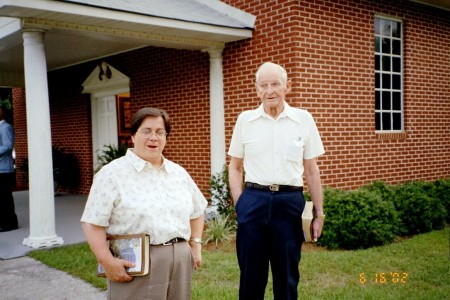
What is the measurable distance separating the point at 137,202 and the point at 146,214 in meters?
0.08

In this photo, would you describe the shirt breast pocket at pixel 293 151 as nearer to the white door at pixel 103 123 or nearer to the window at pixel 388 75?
the window at pixel 388 75

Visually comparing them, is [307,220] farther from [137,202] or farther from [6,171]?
[6,171]

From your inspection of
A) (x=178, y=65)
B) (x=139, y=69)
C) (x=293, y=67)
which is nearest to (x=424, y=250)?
(x=293, y=67)

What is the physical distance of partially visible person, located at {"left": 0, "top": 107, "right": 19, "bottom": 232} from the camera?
7152mm

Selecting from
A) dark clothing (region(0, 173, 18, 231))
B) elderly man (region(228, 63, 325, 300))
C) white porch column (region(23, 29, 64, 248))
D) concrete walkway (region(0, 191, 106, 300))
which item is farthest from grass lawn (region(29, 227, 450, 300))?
dark clothing (region(0, 173, 18, 231))

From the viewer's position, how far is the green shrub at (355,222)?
6.09m

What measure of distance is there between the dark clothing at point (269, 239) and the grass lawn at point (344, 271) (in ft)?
3.12

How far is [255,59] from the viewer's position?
296 inches

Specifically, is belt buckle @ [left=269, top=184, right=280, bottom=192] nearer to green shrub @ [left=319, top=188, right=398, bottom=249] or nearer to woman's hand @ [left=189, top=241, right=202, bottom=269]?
woman's hand @ [left=189, top=241, right=202, bottom=269]

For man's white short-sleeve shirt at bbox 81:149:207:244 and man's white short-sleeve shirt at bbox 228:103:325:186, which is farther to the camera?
man's white short-sleeve shirt at bbox 228:103:325:186

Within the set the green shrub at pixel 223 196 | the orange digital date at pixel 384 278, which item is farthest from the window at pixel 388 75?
the orange digital date at pixel 384 278

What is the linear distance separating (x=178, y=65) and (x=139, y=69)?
1342 millimetres

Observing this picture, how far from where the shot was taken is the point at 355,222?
613 centimetres

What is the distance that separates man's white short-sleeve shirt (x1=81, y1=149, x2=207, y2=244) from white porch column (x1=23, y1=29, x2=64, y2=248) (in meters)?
4.03
